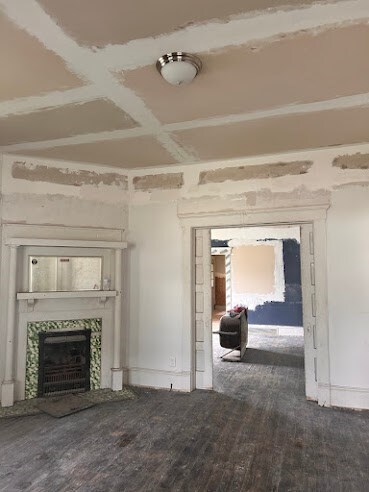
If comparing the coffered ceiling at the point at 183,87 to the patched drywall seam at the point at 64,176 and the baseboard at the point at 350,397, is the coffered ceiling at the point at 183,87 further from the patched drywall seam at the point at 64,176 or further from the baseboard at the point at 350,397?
the baseboard at the point at 350,397

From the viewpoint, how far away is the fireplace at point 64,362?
3.69 metres

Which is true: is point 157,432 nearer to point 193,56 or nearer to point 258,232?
point 193,56

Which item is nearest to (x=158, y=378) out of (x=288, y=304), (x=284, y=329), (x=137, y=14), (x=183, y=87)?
(x=183, y=87)

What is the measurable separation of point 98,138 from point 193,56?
5.10ft

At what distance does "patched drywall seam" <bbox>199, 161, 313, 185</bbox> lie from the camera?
3.66 meters

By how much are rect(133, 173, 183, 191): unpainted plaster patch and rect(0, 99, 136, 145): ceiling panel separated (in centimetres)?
119

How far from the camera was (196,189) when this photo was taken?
4.03 metres

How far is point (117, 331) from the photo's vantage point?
156 inches

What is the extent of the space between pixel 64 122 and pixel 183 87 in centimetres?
117

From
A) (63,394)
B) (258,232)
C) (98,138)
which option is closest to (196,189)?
(98,138)

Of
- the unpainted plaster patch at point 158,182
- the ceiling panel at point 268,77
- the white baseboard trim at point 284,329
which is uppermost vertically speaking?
the ceiling panel at point 268,77

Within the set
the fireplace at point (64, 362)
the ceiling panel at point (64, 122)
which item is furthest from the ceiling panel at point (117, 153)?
the fireplace at point (64, 362)

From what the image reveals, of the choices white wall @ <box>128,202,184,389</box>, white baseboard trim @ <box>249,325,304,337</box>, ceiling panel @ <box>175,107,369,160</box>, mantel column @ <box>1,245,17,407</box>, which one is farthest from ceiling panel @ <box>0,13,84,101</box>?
white baseboard trim @ <box>249,325,304,337</box>

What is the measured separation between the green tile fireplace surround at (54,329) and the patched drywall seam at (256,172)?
2128 mm
